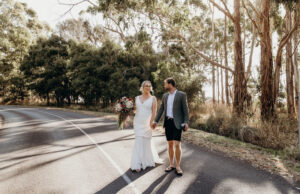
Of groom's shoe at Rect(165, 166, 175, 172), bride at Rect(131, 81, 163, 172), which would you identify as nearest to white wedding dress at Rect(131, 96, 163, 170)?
bride at Rect(131, 81, 163, 172)

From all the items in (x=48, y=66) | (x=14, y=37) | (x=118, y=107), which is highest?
(x=14, y=37)

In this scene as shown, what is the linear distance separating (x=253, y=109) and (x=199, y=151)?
23.9 ft

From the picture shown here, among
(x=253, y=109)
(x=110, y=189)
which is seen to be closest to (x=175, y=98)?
(x=110, y=189)

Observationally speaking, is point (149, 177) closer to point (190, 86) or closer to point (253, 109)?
point (253, 109)

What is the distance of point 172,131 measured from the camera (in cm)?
503

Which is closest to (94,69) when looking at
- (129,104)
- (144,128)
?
(129,104)

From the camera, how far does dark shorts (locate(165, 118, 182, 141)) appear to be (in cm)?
495

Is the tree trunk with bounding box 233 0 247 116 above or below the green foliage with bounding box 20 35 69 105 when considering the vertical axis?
below

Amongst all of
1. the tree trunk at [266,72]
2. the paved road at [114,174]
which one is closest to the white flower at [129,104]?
the paved road at [114,174]

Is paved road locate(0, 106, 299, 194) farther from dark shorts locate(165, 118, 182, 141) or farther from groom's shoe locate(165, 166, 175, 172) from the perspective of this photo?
dark shorts locate(165, 118, 182, 141)

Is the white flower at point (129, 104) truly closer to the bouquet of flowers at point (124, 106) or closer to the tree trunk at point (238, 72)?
the bouquet of flowers at point (124, 106)

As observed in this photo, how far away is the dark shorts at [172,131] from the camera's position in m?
4.95

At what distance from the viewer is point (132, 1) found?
14086 mm

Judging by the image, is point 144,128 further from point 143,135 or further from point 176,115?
point 176,115
